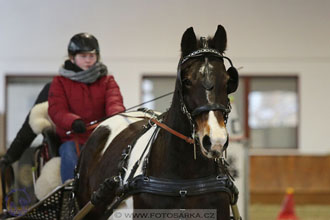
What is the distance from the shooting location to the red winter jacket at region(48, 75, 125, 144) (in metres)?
4.44

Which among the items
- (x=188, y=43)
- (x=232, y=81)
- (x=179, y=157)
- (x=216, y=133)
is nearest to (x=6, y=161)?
(x=179, y=157)

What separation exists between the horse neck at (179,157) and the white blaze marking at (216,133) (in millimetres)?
290

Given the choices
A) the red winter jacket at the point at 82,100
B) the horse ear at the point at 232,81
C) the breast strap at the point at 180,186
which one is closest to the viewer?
the horse ear at the point at 232,81

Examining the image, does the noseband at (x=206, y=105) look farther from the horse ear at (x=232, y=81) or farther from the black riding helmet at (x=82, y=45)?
the black riding helmet at (x=82, y=45)

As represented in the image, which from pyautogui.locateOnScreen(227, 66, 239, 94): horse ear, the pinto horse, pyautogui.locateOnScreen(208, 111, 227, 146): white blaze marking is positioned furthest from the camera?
pyautogui.locateOnScreen(227, 66, 239, 94): horse ear

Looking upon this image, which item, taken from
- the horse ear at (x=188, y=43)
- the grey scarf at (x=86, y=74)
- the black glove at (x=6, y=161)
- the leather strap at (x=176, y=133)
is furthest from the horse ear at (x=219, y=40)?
the black glove at (x=6, y=161)

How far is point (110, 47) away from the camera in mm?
9617

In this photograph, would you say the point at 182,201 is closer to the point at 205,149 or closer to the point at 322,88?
the point at 205,149

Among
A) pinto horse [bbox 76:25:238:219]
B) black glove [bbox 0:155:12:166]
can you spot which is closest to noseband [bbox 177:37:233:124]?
pinto horse [bbox 76:25:238:219]

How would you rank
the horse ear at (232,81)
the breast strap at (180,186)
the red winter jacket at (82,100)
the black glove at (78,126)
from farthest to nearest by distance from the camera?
1. the red winter jacket at (82,100)
2. the black glove at (78,126)
3. the breast strap at (180,186)
4. the horse ear at (232,81)

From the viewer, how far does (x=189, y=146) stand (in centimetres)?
306

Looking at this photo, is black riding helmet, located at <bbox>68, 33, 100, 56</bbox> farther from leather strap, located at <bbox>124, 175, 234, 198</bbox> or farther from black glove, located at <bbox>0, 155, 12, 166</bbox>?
leather strap, located at <bbox>124, 175, 234, 198</bbox>

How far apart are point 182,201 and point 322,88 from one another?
7.37 meters

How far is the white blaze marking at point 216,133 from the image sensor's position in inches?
105
